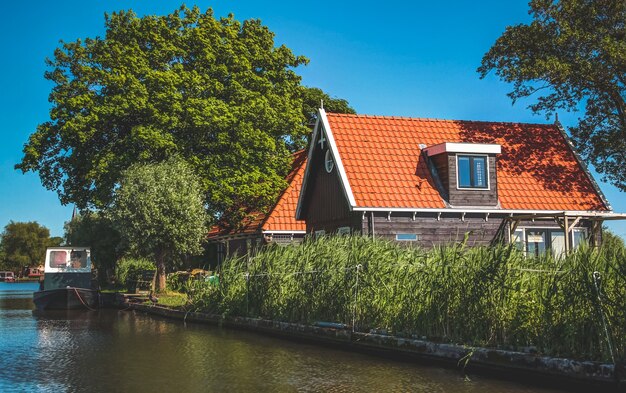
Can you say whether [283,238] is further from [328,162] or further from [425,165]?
[425,165]

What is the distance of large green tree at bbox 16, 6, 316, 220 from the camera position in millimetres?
34750

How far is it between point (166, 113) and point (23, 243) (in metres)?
93.9

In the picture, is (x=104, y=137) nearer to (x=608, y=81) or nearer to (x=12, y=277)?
(x=608, y=81)

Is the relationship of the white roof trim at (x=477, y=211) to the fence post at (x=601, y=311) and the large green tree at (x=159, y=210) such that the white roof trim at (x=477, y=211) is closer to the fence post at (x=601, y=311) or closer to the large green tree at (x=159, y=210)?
the large green tree at (x=159, y=210)

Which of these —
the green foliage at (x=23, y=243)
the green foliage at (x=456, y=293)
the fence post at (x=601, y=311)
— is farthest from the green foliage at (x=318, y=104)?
the green foliage at (x=23, y=243)

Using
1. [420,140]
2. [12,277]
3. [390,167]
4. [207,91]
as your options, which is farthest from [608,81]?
[12,277]

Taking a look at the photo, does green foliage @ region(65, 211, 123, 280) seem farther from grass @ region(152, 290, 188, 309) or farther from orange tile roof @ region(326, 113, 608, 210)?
orange tile roof @ region(326, 113, 608, 210)

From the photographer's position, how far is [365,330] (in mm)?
15953

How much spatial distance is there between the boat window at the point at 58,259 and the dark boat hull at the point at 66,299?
91.5 inches

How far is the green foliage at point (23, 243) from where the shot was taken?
384 feet

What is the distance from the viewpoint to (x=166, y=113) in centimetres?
3472

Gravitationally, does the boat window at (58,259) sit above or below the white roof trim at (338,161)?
below

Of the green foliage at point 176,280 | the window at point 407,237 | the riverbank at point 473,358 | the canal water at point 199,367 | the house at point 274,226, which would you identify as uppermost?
the house at point 274,226

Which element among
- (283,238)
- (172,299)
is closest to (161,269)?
(172,299)
